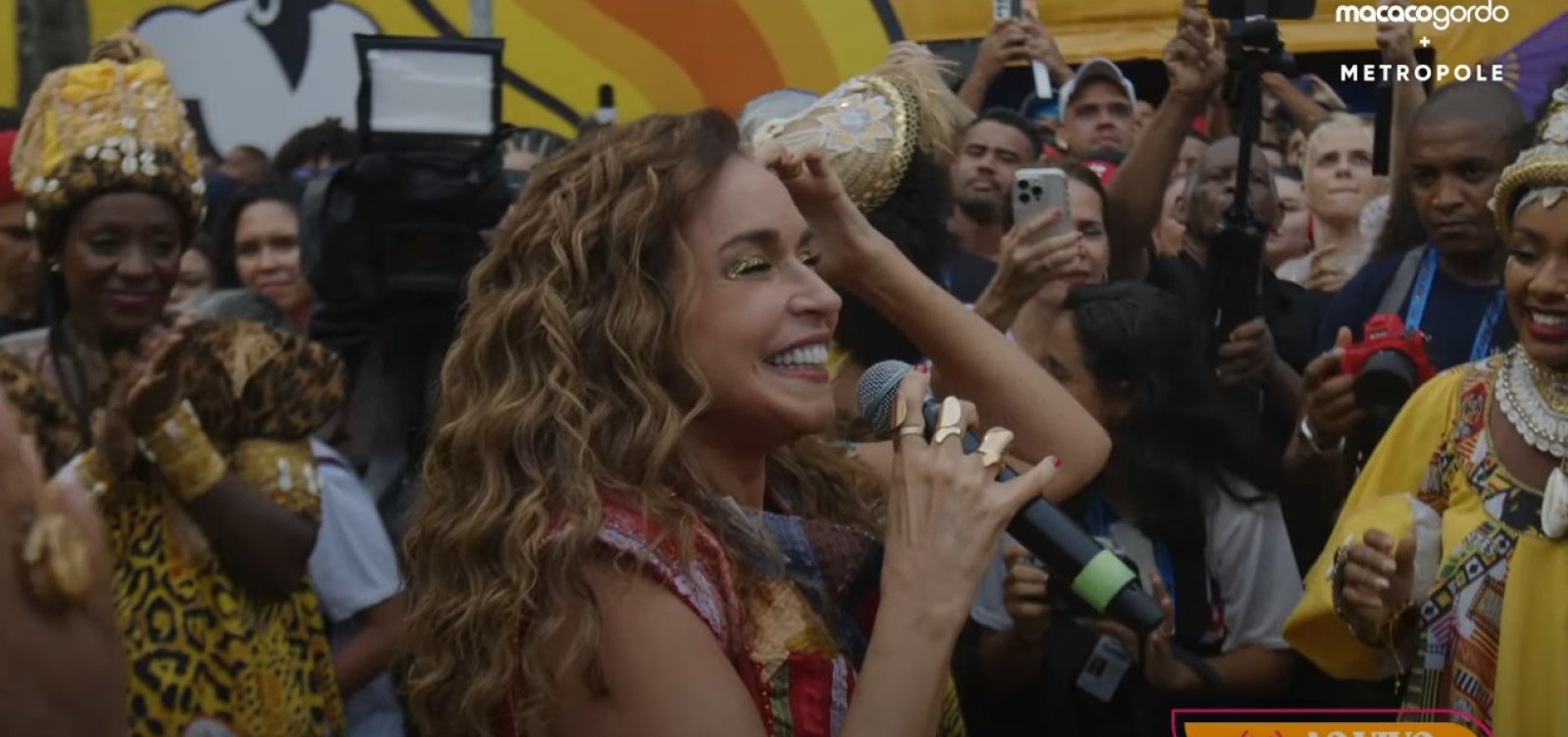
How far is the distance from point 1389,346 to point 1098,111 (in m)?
2.78

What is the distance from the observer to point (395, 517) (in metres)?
4.61

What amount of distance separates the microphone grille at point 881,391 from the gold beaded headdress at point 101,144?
160 centimetres

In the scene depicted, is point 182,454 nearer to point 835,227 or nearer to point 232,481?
point 232,481

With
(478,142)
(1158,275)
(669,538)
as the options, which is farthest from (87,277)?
(1158,275)

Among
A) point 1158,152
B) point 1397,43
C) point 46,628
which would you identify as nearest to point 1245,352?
point 1158,152

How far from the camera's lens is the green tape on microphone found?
2.51m

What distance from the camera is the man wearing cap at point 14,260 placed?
4633 millimetres

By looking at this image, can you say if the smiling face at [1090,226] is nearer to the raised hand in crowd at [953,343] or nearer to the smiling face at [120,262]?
the raised hand in crowd at [953,343]

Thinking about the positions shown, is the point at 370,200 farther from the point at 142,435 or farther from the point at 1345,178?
the point at 1345,178

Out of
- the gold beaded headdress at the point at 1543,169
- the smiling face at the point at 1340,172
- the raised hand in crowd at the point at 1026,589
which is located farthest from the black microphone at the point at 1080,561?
the smiling face at the point at 1340,172

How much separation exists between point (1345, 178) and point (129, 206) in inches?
157

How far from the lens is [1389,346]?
4.22m

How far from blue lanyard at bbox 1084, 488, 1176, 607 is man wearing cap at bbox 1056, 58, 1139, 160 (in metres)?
2.43

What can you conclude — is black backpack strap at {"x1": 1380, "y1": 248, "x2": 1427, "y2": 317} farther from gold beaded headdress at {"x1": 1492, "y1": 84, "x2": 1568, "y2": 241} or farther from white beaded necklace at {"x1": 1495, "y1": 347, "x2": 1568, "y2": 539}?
white beaded necklace at {"x1": 1495, "y1": 347, "x2": 1568, "y2": 539}
